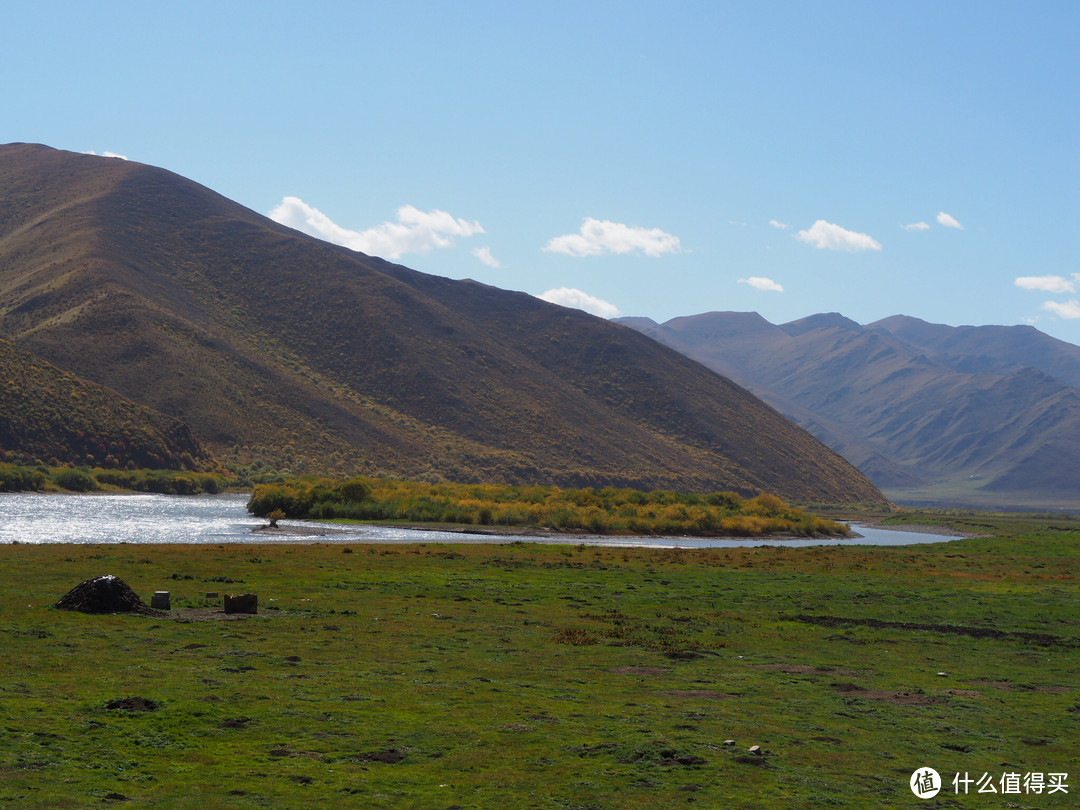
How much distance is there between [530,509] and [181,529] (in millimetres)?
28861

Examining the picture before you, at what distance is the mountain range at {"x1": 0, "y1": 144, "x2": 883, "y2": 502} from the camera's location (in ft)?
436

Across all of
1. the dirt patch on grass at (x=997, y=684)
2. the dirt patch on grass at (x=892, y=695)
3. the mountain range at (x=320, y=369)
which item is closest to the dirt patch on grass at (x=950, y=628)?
the dirt patch on grass at (x=997, y=684)

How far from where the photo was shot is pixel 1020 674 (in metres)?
20.7

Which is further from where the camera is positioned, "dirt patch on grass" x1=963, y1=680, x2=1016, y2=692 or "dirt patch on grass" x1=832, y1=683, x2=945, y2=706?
"dirt patch on grass" x1=963, y1=680, x2=1016, y2=692

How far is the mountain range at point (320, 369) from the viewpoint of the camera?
436ft

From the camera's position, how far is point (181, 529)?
5962 centimetres

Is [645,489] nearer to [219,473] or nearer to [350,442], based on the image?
[350,442]

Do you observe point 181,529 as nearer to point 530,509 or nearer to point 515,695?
point 530,509

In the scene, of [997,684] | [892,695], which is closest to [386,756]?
[892,695]

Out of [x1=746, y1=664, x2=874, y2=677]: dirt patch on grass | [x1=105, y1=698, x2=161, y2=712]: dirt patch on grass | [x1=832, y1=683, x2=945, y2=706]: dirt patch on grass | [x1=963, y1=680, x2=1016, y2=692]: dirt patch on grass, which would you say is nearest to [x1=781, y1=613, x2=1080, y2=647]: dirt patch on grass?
[x1=963, y1=680, x2=1016, y2=692]: dirt patch on grass

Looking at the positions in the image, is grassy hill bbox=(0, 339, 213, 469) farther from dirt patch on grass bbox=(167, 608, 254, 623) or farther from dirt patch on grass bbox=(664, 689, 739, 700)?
dirt patch on grass bbox=(664, 689, 739, 700)

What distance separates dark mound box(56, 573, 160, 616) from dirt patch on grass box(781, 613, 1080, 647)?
17181 mm

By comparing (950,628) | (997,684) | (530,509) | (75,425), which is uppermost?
(75,425)

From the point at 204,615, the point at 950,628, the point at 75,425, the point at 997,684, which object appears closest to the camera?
the point at 997,684
